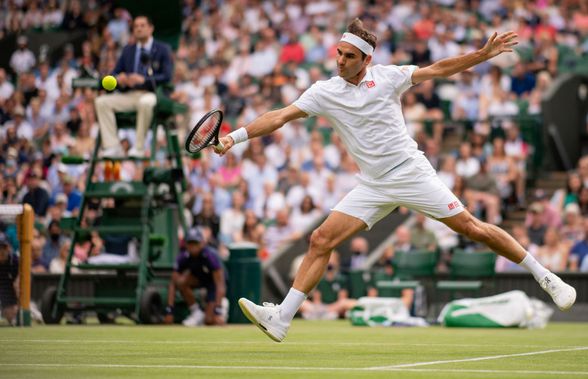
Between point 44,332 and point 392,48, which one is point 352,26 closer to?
point 44,332

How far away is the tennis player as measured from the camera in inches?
424

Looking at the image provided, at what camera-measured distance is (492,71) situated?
24000 millimetres

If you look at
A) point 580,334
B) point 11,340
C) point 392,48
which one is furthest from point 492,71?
point 11,340

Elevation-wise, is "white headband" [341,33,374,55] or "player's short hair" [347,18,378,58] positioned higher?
"player's short hair" [347,18,378,58]

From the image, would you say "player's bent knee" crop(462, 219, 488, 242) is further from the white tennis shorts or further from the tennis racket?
the tennis racket

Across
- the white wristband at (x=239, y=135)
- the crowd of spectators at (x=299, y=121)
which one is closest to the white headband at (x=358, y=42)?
the white wristband at (x=239, y=135)

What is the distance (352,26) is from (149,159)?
637cm

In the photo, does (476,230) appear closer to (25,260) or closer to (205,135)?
(205,135)

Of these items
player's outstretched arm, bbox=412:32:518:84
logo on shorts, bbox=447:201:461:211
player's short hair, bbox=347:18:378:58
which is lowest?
logo on shorts, bbox=447:201:461:211

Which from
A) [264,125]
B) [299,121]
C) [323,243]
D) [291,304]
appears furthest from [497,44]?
[299,121]

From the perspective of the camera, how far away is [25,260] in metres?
15.5

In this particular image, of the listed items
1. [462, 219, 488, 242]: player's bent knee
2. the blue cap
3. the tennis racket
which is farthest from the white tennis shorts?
the blue cap

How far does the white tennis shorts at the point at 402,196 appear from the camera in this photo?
10.9 m

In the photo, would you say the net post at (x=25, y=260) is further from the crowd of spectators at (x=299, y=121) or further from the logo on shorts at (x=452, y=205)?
the logo on shorts at (x=452, y=205)
